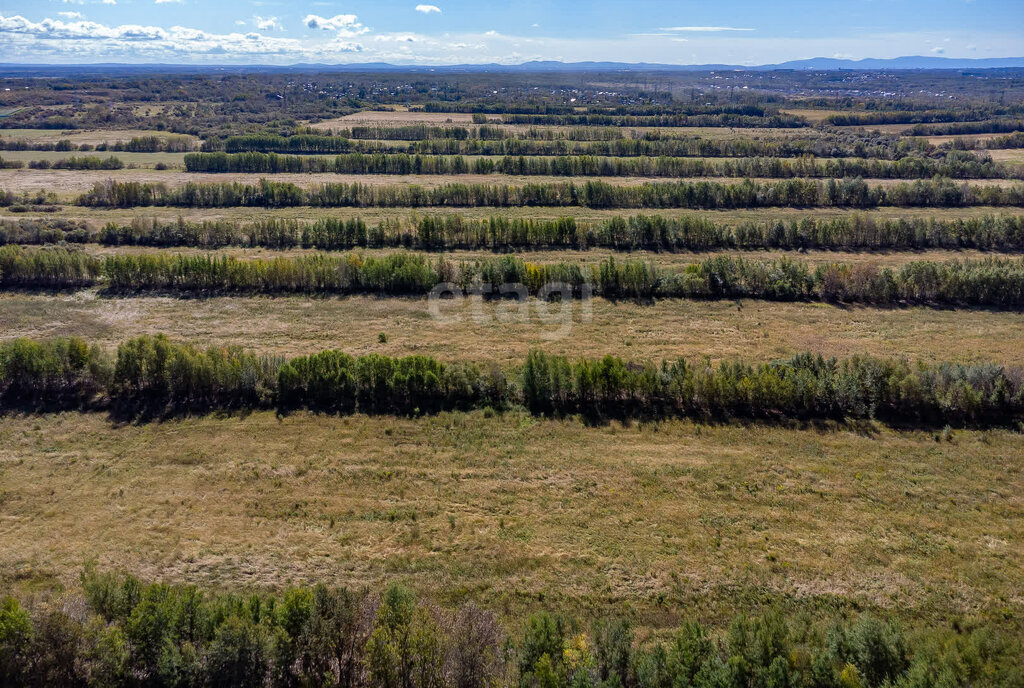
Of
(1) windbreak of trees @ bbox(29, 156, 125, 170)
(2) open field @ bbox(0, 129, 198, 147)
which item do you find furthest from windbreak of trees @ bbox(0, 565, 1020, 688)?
(2) open field @ bbox(0, 129, 198, 147)

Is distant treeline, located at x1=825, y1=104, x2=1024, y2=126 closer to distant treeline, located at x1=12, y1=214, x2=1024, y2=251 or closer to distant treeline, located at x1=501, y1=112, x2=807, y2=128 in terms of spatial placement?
distant treeline, located at x1=501, y1=112, x2=807, y2=128

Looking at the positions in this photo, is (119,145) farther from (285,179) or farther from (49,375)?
(49,375)

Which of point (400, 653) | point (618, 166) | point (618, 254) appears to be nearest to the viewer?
point (400, 653)

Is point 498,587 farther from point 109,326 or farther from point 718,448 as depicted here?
point 109,326

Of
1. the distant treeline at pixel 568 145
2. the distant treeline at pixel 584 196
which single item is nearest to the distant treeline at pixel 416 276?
the distant treeline at pixel 584 196

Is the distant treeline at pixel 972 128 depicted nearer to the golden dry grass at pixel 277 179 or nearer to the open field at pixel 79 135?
the golden dry grass at pixel 277 179

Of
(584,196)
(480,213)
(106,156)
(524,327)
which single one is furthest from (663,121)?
(524,327)
